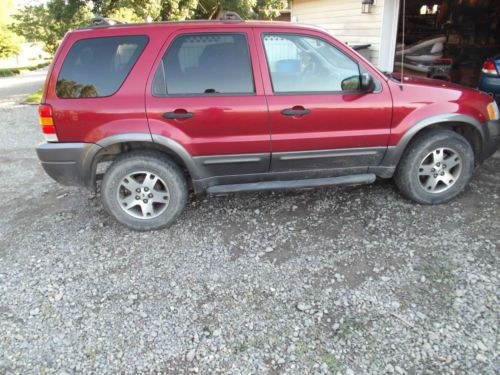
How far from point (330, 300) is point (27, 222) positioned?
332 cm

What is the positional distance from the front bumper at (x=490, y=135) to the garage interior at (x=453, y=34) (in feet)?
15.8

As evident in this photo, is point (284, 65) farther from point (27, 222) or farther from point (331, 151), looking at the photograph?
point (27, 222)

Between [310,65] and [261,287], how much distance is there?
7.06 feet

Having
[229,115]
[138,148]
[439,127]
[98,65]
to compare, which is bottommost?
[439,127]

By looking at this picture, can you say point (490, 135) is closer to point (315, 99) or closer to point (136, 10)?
point (315, 99)

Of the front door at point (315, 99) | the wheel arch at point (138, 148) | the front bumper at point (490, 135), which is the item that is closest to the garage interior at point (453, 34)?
the front bumper at point (490, 135)

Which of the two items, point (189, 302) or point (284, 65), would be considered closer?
point (189, 302)

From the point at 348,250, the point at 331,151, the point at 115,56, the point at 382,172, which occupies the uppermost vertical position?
the point at 115,56

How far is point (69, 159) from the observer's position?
3.51m

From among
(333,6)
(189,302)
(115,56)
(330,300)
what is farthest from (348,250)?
(333,6)

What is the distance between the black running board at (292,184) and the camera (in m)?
3.76

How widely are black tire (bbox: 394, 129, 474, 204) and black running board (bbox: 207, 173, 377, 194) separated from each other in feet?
1.30

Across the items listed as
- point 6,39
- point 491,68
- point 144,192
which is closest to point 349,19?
point 491,68

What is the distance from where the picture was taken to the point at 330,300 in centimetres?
280
